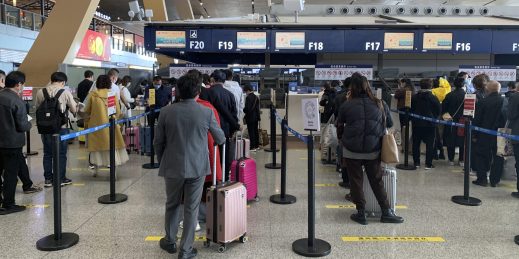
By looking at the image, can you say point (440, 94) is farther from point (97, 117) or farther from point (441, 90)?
point (97, 117)

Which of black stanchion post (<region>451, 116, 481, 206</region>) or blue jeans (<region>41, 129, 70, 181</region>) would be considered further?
blue jeans (<region>41, 129, 70, 181</region>)

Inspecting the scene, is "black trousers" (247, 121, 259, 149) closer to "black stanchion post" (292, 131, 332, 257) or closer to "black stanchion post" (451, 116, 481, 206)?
"black stanchion post" (451, 116, 481, 206)

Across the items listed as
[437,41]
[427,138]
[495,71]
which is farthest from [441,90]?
[495,71]

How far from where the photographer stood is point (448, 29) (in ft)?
30.0

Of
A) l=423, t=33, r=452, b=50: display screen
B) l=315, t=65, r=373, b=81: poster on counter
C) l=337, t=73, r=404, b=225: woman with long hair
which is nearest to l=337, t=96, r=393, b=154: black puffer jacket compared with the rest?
l=337, t=73, r=404, b=225: woman with long hair

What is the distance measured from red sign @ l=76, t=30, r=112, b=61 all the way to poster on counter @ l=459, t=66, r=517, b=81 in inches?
629

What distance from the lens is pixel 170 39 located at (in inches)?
363

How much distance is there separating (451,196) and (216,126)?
147 inches

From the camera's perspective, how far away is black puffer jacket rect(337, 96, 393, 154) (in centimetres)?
436

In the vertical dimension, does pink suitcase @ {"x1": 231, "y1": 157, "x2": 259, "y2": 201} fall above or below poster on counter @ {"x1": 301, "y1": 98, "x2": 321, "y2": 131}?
below

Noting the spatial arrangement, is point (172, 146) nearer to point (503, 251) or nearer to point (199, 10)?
point (503, 251)

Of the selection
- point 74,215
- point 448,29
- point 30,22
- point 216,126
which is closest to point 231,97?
point 216,126

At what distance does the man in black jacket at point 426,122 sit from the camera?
750 cm

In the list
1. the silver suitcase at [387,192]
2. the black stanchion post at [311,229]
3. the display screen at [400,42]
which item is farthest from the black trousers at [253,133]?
the black stanchion post at [311,229]
